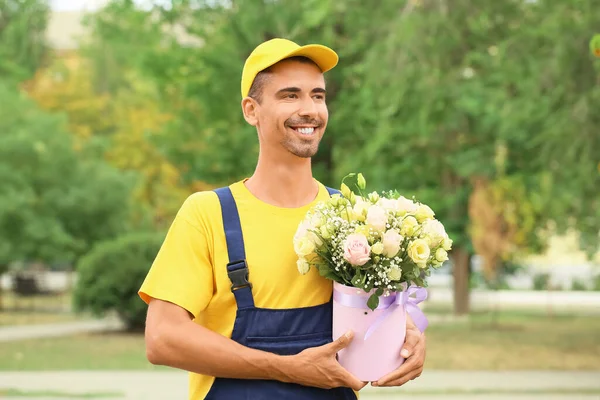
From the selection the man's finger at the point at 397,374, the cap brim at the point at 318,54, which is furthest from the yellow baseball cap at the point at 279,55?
the man's finger at the point at 397,374

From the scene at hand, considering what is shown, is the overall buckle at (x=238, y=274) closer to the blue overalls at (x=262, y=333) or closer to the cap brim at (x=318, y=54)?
the blue overalls at (x=262, y=333)

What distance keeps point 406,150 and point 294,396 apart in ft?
67.4

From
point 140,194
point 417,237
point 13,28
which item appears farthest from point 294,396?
point 13,28

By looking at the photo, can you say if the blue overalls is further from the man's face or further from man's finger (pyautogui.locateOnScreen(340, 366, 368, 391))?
the man's face

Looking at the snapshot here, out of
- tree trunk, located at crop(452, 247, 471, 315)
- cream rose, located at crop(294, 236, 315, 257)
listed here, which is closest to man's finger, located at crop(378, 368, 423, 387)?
cream rose, located at crop(294, 236, 315, 257)

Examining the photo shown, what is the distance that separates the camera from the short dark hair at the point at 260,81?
10.8ft

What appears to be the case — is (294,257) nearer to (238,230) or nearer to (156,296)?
(238,230)

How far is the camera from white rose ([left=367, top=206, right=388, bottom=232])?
3195 millimetres

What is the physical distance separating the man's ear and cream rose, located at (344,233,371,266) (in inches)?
21.0

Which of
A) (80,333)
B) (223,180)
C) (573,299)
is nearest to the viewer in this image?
(80,333)

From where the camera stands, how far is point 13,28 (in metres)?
43.8

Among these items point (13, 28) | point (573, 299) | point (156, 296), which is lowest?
point (156, 296)

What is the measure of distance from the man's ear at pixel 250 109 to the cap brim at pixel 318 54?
21 cm

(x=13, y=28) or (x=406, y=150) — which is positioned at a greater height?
(x=13, y=28)
